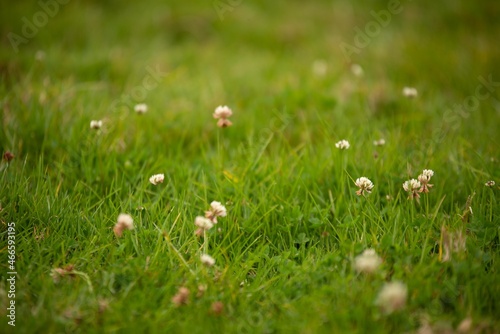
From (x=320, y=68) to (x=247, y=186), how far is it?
2.60m

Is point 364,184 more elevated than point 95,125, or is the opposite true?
point 364,184

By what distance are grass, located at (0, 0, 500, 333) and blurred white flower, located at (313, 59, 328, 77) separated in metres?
0.11

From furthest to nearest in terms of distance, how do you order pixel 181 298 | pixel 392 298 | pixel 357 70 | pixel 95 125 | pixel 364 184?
pixel 357 70
pixel 95 125
pixel 364 184
pixel 181 298
pixel 392 298

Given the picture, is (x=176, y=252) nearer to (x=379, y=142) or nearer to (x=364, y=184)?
(x=364, y=184)

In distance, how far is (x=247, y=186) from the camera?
8.30ft

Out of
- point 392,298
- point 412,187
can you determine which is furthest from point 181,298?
point 412,187

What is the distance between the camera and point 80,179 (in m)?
2.64

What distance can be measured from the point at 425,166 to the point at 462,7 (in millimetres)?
4630

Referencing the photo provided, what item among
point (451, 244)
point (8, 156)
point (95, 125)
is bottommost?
point (8, 156)

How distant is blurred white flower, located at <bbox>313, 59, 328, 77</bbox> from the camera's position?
4.56 metres

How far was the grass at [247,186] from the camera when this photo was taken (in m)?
1.76

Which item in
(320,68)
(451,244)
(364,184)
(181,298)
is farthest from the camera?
(320,68)

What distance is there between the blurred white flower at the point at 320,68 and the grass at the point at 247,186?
107mm

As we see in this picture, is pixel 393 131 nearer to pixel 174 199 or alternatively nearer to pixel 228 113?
pixel 228 113
